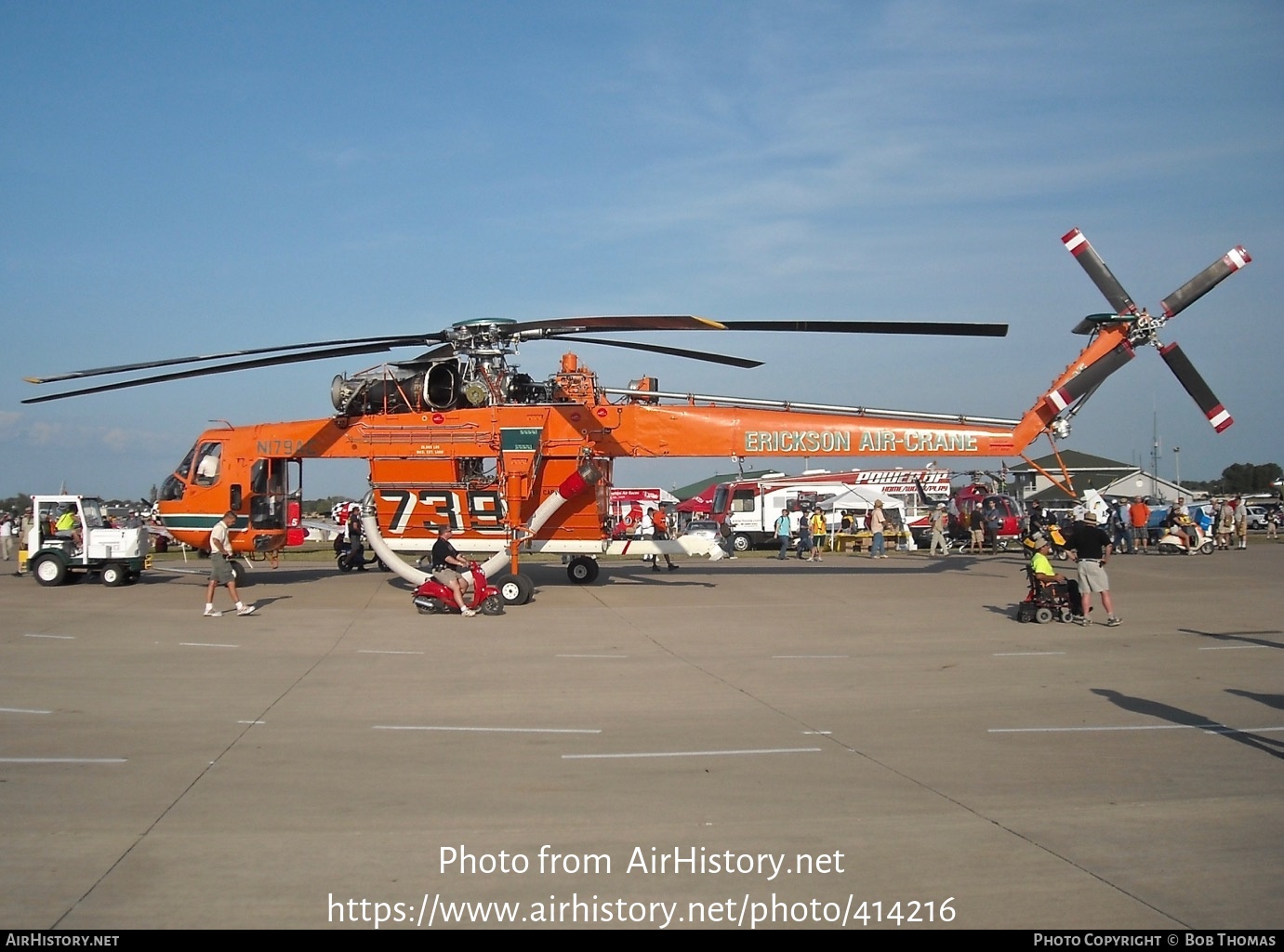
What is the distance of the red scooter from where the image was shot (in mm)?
16047

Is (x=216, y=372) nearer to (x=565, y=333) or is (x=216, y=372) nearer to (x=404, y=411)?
(x=404, y=411)

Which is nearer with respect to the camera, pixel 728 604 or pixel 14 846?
pixel 14 846

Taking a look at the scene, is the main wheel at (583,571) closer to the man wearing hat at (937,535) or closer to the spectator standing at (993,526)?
the man wearing hat at (937,535)

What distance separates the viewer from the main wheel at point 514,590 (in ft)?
56.3

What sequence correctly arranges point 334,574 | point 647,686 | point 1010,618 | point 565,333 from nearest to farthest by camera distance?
point 647,686, point 1010,618, point 565,333, point 334,574

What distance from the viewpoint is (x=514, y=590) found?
17.2 meters

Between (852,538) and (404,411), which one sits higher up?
(404,411)

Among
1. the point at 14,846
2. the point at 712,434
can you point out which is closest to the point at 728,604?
the point at 712,434

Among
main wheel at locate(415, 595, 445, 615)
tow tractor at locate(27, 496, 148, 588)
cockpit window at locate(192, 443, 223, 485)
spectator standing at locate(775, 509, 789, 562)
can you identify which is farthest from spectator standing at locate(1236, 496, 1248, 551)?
tow tractor at locate(27, 496, 148, 588)

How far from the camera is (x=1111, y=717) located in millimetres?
8688

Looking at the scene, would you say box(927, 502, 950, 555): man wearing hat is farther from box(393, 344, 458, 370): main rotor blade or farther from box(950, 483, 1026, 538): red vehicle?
box(393, 344, 458, 370): main rotor blade

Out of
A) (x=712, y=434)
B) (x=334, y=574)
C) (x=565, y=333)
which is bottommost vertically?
(x=334, y=574)

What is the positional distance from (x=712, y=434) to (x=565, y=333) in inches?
168

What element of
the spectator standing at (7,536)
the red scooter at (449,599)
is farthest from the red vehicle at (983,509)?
the spectator standing at (7,536)
